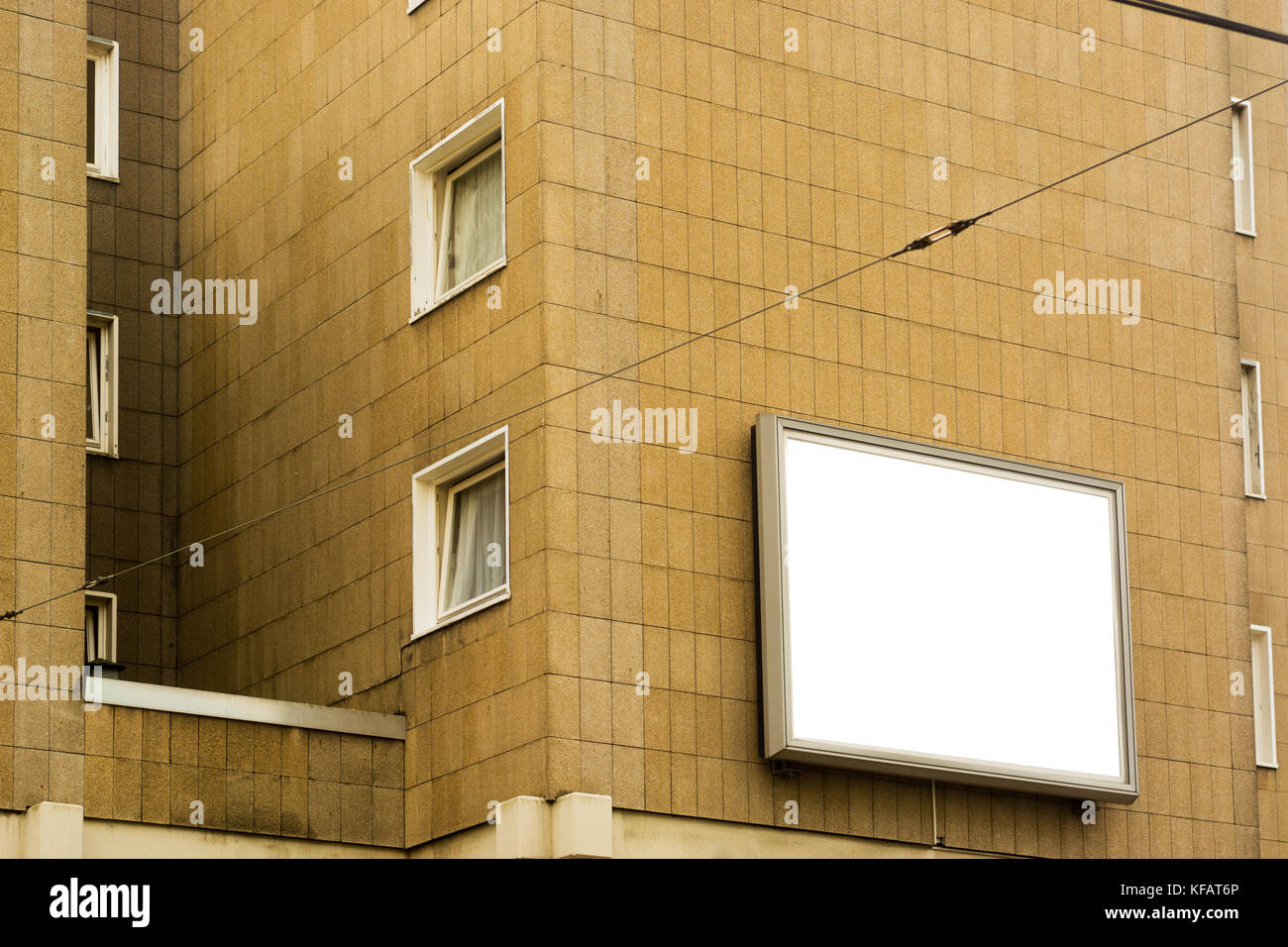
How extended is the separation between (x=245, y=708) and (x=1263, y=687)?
14251 mm

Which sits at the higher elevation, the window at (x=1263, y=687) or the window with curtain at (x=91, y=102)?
the window with curtain at (x=91, y=102)

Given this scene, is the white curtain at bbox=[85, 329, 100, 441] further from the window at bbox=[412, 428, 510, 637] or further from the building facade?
the window at bbox=[412, 428, 510, 637]

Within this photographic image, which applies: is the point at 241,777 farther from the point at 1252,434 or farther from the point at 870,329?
the point at 1252,434

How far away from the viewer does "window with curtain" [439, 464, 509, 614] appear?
2661 cm

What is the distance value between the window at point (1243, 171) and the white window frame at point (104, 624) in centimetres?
1620

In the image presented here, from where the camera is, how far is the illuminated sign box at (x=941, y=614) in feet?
85.8

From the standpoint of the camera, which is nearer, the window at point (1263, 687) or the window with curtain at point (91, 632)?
the window with curtain at point (91, 632)

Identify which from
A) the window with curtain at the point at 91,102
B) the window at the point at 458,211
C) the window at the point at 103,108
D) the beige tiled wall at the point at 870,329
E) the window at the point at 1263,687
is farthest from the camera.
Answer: the window with curtain at the point at 91,102

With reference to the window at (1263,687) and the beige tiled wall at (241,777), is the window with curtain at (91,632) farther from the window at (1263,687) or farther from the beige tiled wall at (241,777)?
the window at (1263,687)

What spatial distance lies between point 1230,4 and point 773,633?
A: 1381 cm

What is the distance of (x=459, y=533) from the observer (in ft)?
90.0

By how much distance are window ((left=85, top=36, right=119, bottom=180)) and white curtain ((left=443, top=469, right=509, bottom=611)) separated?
28.1ft

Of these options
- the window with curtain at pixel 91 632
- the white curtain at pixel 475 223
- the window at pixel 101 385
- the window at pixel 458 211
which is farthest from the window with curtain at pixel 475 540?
the window at pixel 101 385

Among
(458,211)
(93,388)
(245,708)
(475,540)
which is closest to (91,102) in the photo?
(93,388)
